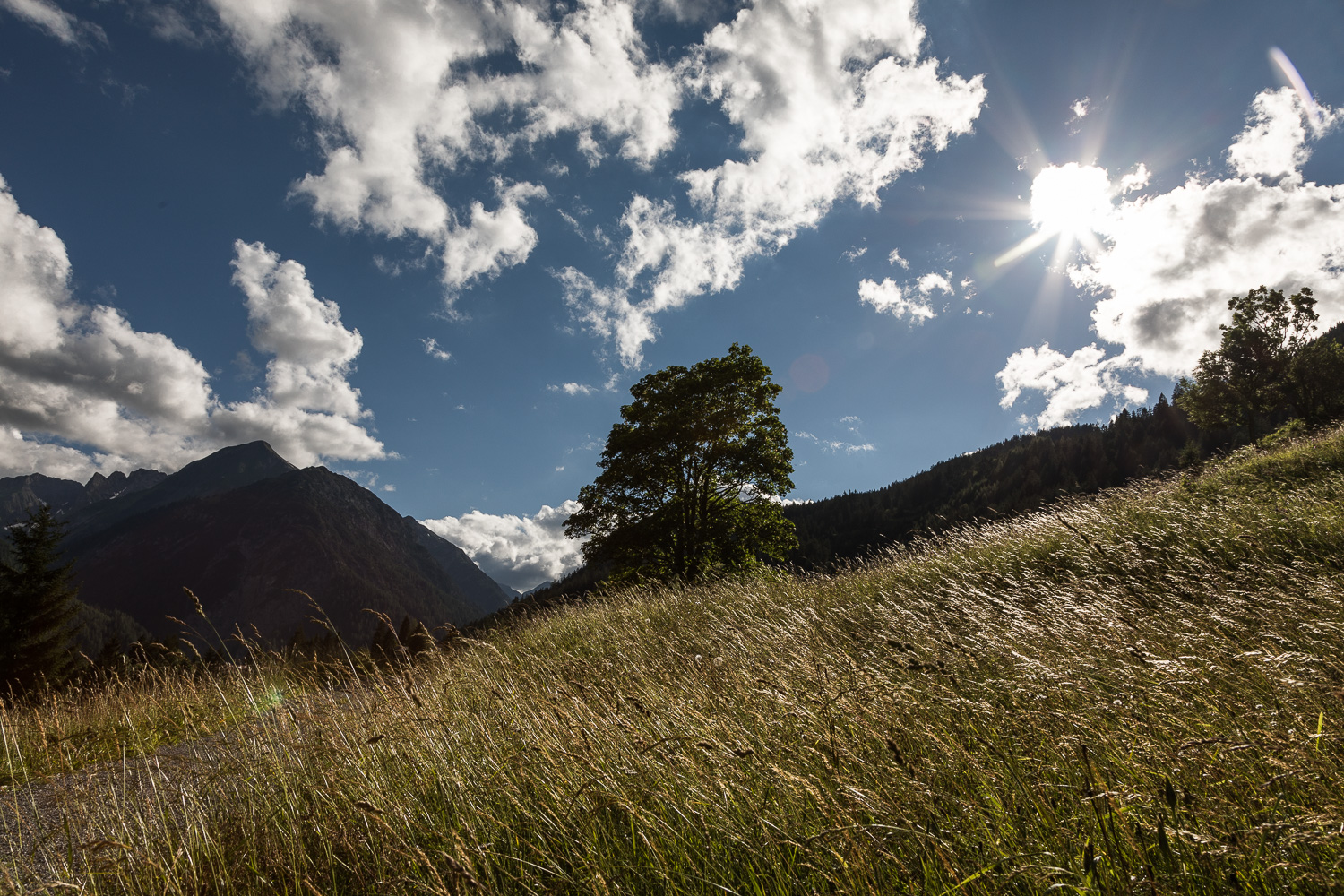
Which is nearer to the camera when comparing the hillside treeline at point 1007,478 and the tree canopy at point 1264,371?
the tree canopy at point 1264,371

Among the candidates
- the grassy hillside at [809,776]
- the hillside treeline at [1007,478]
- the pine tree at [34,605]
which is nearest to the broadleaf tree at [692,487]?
the grassy hillside at [809,776]

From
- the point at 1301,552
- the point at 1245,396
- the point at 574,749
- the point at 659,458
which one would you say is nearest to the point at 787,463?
the point at 659,458

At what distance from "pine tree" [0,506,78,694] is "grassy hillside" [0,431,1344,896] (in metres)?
27.6

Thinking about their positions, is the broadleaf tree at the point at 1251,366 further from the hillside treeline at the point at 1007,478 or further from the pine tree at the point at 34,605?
the pine tree at the point at 34,605

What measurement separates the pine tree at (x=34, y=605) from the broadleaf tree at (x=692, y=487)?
25.1 metres

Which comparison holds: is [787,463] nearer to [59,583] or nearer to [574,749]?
[574,749]

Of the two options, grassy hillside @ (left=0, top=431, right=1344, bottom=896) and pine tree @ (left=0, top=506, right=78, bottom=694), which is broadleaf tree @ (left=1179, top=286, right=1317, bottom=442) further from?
pine tree @ (left=0, top=506, right=78, bottom=694)

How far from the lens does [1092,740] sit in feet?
8.17

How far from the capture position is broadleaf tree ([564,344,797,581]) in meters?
19.3

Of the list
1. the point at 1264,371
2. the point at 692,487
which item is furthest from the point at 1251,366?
the point at 692,487

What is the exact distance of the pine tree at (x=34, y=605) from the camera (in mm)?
22875

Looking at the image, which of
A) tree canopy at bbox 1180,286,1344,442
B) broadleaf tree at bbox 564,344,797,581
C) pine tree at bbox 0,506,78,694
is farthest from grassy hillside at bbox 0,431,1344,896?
tree canopy at bbox 1180,286,1344,442

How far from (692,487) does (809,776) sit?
17.1m

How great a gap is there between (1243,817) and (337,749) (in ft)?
15.6
